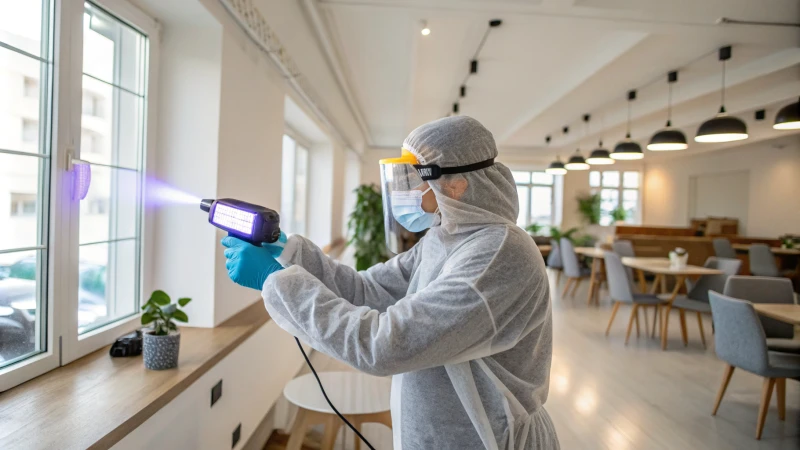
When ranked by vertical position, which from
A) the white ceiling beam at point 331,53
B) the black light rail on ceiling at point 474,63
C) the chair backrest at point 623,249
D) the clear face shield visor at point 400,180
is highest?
the black light rail on ceiling at point 474,63

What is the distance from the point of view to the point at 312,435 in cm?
289

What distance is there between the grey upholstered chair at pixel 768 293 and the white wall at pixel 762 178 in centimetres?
701

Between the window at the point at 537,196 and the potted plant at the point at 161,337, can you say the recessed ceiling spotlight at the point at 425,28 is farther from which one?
the window at the point at 537,196

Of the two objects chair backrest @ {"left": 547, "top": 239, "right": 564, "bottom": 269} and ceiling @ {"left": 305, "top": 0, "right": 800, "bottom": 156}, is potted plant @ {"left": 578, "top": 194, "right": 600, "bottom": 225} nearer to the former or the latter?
chair backrest @ {"left": 547, "top": 239, "right": 564, "bottom": 269}

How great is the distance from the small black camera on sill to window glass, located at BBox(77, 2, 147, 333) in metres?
0.12

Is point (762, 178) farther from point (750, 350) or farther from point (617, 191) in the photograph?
point (750, 350)

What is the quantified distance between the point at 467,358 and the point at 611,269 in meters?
4.83

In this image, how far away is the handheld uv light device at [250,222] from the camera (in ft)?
3.75

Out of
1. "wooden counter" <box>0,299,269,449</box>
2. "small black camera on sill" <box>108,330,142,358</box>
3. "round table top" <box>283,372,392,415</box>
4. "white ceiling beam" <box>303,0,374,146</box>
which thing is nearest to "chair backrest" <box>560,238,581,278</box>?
"white ceiling beam" <box>303,0,374,146</box>

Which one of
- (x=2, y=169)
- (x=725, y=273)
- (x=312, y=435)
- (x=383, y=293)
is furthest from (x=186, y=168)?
(x=725, y=273)

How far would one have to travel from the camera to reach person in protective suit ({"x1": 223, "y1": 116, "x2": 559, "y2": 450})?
0.93m

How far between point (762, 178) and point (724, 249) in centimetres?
320

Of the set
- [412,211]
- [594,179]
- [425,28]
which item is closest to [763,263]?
[594,179]

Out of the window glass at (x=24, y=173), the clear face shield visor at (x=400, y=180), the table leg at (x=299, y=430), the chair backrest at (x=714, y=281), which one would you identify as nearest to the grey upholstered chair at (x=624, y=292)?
the chair backrest at (x=714, y=281)
